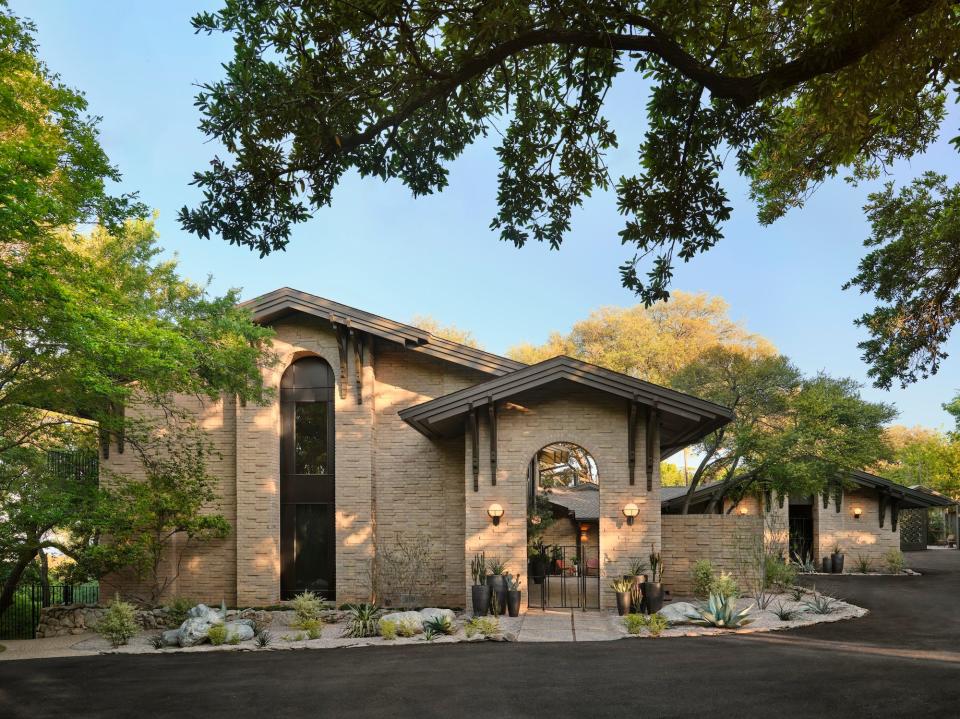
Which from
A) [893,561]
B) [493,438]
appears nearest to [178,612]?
[493,438]

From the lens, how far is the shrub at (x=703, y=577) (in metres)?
17.4

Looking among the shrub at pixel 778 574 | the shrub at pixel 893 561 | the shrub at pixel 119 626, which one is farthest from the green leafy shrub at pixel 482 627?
the shrub at pixel 893 561

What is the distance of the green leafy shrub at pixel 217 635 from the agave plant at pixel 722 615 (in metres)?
8.45

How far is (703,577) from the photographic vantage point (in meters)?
17.4

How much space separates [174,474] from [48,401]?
180 inches

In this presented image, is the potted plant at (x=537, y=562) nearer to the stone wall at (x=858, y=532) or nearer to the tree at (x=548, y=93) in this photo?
the tree at (x=548, y=93)

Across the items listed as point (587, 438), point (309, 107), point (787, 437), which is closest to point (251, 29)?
point (309, 107)

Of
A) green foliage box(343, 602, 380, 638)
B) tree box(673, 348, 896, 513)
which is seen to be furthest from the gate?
tree box(673, 348, 896, 513)

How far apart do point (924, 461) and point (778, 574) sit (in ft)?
147

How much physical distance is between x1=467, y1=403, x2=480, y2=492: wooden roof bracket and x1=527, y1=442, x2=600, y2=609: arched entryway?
4.80 ft

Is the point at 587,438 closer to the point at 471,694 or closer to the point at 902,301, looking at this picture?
the point at 902,301

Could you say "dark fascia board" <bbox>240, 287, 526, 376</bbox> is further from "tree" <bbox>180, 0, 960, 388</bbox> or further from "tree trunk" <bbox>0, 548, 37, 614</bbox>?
"tree" <bbox>180, 0, 960, 388</bbox>

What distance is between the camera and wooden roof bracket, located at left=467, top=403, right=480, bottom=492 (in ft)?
56.7

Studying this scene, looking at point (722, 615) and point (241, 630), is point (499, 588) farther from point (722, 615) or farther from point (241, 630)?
point (241, 630)
